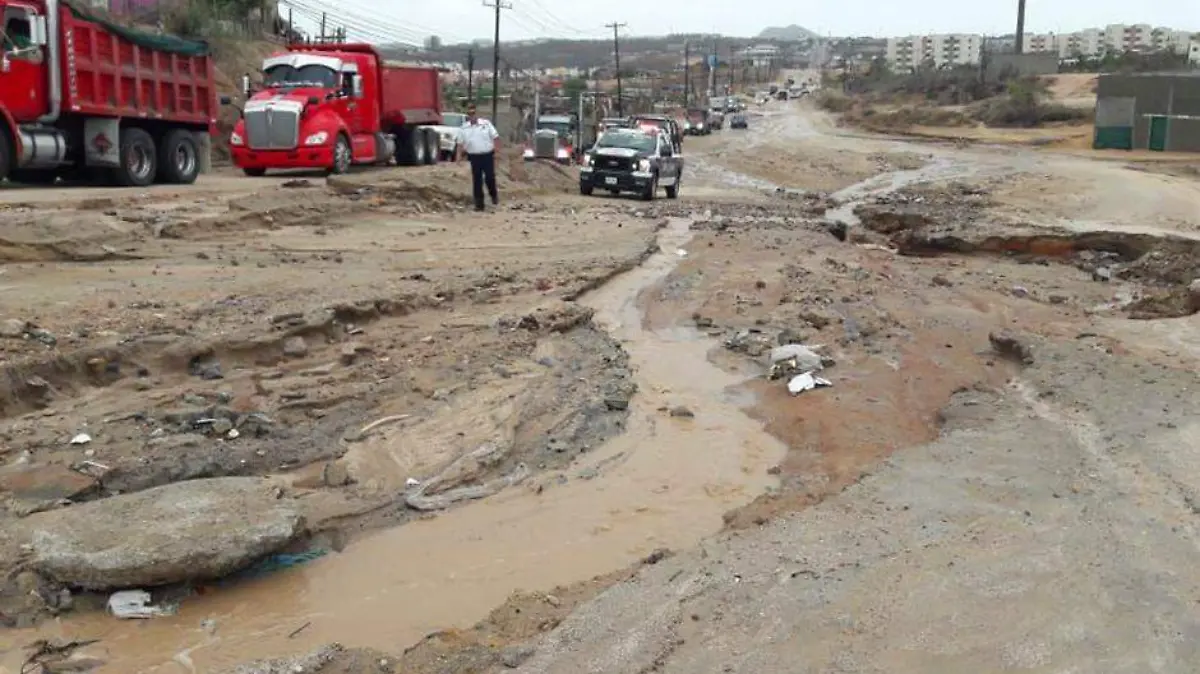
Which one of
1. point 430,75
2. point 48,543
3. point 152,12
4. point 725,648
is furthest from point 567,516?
point 152,12

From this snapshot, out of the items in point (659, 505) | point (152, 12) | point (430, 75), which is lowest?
point (659, 505)

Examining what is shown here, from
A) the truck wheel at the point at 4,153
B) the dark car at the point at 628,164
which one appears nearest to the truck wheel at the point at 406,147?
the dark car at the point at 628,164

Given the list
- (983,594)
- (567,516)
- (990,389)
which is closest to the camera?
(983,594)

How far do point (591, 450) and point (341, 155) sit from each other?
17.1 m

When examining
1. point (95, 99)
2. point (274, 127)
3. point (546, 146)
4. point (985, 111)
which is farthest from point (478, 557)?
point (985, 111)

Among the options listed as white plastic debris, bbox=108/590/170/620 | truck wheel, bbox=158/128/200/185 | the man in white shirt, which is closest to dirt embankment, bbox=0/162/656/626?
white plastic debris, bbox=108/590/170/620

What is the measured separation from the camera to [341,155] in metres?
23.0

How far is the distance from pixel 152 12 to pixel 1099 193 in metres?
34.3

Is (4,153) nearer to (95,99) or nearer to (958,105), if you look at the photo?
(95,99)

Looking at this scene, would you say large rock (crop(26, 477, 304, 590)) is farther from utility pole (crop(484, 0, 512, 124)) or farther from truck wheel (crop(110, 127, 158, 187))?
utility pole (crop(484, 0, 512, 124))

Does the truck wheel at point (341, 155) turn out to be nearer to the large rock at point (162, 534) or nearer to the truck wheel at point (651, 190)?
the truck wheel at point (651, 190)

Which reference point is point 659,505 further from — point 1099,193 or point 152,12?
point 152,12

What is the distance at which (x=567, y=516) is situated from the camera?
621 centimetres

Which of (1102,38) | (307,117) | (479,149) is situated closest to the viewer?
(479,149)
